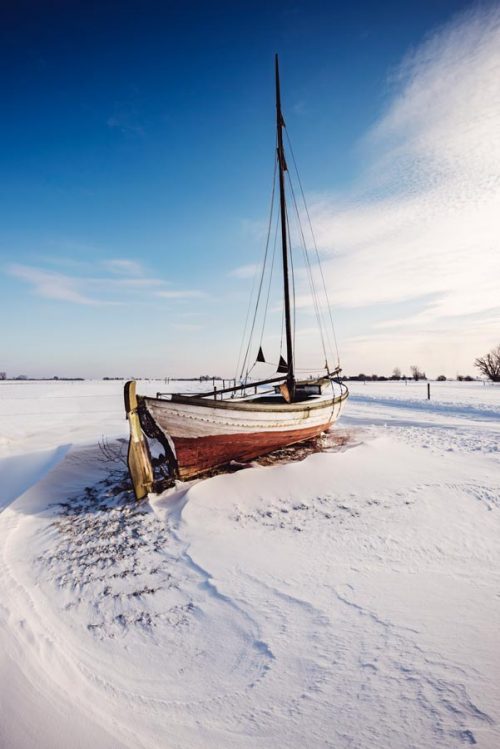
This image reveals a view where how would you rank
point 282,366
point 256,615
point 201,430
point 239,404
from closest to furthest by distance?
point 256,615 < point 201,430 < point 239,404 < point 282,366

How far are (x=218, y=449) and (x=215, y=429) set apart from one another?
1.61ft

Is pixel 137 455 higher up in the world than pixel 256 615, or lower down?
higher up

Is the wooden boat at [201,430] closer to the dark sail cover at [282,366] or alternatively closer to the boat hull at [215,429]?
the boat hull at [215,429]

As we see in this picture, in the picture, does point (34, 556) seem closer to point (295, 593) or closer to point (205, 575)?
point (205, 575)

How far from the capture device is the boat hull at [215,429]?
6469 mm

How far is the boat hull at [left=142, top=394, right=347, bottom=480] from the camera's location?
6.47m

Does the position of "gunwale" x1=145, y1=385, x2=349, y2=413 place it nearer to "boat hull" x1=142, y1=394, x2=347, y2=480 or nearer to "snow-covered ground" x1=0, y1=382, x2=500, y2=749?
"boat hull" x1=142, y1=394, x2=347, y2=480

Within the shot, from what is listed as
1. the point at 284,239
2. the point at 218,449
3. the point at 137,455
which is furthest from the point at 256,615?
the point at 284,239

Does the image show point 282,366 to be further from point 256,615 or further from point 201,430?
point 256,615

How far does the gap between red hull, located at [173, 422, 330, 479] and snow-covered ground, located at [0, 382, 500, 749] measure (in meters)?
0.58

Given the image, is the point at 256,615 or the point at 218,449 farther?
the point at 218,449

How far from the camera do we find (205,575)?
3.88 meters

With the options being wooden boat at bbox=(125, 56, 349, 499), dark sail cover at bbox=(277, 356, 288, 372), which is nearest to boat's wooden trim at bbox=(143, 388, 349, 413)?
wooden boat at bbox=(125, 56, 349, 499)

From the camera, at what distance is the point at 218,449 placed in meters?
7.17
